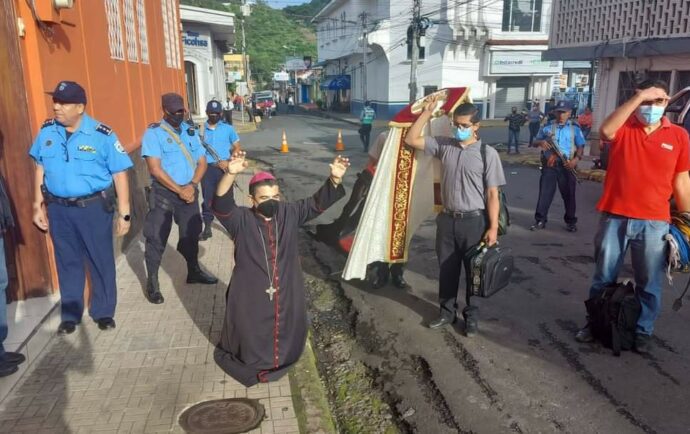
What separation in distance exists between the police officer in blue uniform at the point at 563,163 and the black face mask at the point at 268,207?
219 inches

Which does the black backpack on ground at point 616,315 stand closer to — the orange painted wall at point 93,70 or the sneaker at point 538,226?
the sneaker at point 538,226

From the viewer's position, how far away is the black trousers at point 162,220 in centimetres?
538

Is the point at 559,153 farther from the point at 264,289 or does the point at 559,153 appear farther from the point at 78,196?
the point at 78,196

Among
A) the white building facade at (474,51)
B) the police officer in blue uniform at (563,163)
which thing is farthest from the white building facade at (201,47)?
the police officer in blue uniform at (563,163)

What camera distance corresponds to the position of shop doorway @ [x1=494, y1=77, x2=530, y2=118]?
35.1 m

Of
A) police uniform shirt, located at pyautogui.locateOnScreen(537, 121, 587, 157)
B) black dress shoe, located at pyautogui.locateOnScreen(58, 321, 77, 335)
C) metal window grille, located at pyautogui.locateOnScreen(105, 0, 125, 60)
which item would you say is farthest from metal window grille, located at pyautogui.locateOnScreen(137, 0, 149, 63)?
police uniform shirt, located at pyautogui.locateOnScreen(537, 121, 587, 157)

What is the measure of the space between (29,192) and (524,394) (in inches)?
166

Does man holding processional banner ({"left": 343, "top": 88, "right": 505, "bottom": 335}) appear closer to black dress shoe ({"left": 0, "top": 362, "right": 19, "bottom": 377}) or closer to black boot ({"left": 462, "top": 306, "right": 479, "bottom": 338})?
black boot ({"left": 462, "top": 306, "right": 479, "bottom": 338})

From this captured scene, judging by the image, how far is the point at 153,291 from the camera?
211 inches

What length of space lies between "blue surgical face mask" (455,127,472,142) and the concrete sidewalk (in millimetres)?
2299

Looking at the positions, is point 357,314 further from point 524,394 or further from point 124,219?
point 124,219

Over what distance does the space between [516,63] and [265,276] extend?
32.9 m

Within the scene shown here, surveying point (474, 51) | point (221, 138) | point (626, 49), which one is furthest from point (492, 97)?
point (221, 138)

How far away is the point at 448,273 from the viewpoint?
188 inches
